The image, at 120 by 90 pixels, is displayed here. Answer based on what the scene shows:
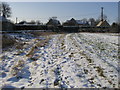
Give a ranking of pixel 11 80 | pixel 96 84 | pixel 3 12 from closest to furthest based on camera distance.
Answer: pixel 96 84 → pixel 11 80 → pixel 3 12

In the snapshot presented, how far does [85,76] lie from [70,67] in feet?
4.03

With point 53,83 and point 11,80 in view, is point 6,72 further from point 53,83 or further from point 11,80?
point 53,83

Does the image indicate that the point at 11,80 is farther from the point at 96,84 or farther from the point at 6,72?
the point at 96,84

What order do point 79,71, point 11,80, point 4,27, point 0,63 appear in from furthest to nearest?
point 4,27 → point 0,63 → point 79,71 → point 11,80

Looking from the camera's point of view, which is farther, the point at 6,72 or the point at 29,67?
the point at 29,67

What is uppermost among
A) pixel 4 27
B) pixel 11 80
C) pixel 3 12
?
pixel 3 12

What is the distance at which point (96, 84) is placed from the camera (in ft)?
16.0

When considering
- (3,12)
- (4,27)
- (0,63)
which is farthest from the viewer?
(3,12)

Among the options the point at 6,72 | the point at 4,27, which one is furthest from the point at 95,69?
the point at 4,27

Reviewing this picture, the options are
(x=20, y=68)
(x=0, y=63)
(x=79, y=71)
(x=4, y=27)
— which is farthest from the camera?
(x=4, y=27)

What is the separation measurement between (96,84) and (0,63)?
188 inches

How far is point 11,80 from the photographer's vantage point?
5508 millimetres

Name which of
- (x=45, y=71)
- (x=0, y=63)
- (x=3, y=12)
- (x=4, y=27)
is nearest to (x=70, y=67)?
(x=45, y=71)

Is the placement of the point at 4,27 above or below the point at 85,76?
above
